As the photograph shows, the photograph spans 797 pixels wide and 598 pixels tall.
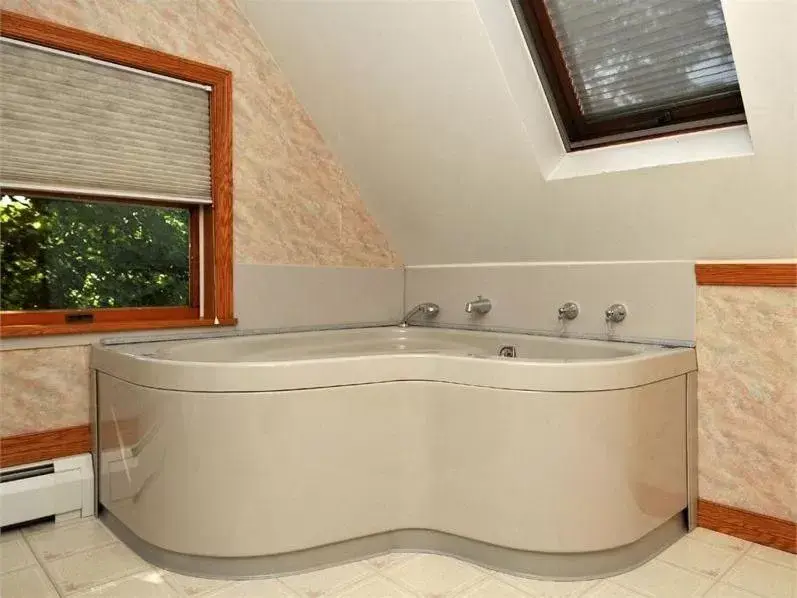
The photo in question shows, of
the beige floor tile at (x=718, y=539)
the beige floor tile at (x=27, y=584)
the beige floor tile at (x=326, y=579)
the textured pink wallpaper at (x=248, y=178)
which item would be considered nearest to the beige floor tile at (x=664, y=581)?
the beige floor tile at (x=718, y=539)

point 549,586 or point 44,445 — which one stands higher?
point 44,445

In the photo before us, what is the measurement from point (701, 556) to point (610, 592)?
426 millimetres

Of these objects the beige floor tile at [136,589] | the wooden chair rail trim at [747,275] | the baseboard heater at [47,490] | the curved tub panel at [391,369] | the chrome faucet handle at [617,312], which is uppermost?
the wooden chair rail trim at [747,275]

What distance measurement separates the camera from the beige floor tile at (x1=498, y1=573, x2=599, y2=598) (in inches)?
65.1

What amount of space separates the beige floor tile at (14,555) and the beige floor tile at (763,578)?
205 cm

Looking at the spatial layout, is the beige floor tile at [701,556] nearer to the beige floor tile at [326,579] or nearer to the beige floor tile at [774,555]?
the beige floor tile at [774,555]

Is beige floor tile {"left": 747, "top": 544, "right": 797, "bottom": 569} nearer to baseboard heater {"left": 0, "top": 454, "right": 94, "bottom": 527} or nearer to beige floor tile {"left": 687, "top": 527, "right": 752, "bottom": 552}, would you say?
beige floor tile {"left": 687, "top": 527, "right": 752, "bottom": 552}

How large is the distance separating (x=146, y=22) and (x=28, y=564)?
1.98 meters

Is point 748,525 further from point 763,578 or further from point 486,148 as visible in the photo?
point 486,148

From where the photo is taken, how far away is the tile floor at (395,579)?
165 centimetres

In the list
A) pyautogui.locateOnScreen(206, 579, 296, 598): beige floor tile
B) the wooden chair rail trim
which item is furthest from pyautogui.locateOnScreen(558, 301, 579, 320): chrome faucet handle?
pyautogui.locateOnScreen(206, 579, 296, 598): beige floor tile

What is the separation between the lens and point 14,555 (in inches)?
73.5

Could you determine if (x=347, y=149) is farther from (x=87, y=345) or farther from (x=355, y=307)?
(x=87, y=345)

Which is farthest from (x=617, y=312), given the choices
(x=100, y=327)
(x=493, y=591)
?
(x=100, y=327)
